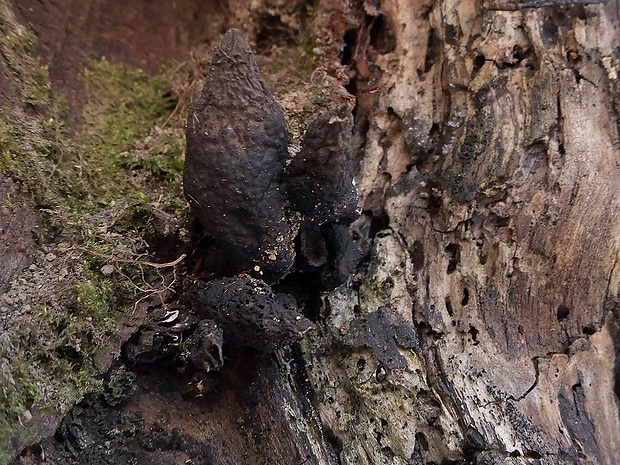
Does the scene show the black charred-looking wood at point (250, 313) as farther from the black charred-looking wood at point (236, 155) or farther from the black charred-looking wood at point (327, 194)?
the black charred-looking wood at point (327, 194)

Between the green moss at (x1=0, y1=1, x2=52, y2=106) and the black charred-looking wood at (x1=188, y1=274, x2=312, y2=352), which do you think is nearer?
the black charred-looking wood at (x1=188, y1=274, x2=312, y2=352)

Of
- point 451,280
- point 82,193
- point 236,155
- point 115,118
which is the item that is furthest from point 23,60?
point 451,280

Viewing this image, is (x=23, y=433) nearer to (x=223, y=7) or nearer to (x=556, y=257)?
(x=556, y=257)

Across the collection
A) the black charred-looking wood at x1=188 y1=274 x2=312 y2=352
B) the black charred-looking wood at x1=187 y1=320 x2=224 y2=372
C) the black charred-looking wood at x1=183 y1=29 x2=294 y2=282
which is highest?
the black charred-looking wood at x1=183 y1=29 x2=294 y2=282

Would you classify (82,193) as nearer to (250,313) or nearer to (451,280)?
(250,313)

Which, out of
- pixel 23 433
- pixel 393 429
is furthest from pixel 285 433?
pixel 23 433

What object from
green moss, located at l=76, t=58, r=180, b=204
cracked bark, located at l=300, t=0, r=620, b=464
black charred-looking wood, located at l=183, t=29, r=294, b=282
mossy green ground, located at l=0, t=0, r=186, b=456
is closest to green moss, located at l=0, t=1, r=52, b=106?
mossy green ground, located at l=0, t=0, r=186, b=456

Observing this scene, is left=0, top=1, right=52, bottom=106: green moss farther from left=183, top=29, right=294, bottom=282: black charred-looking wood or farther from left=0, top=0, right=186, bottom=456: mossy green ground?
left=183, top=29, right=294, bottom=282: black charred-looking wood
